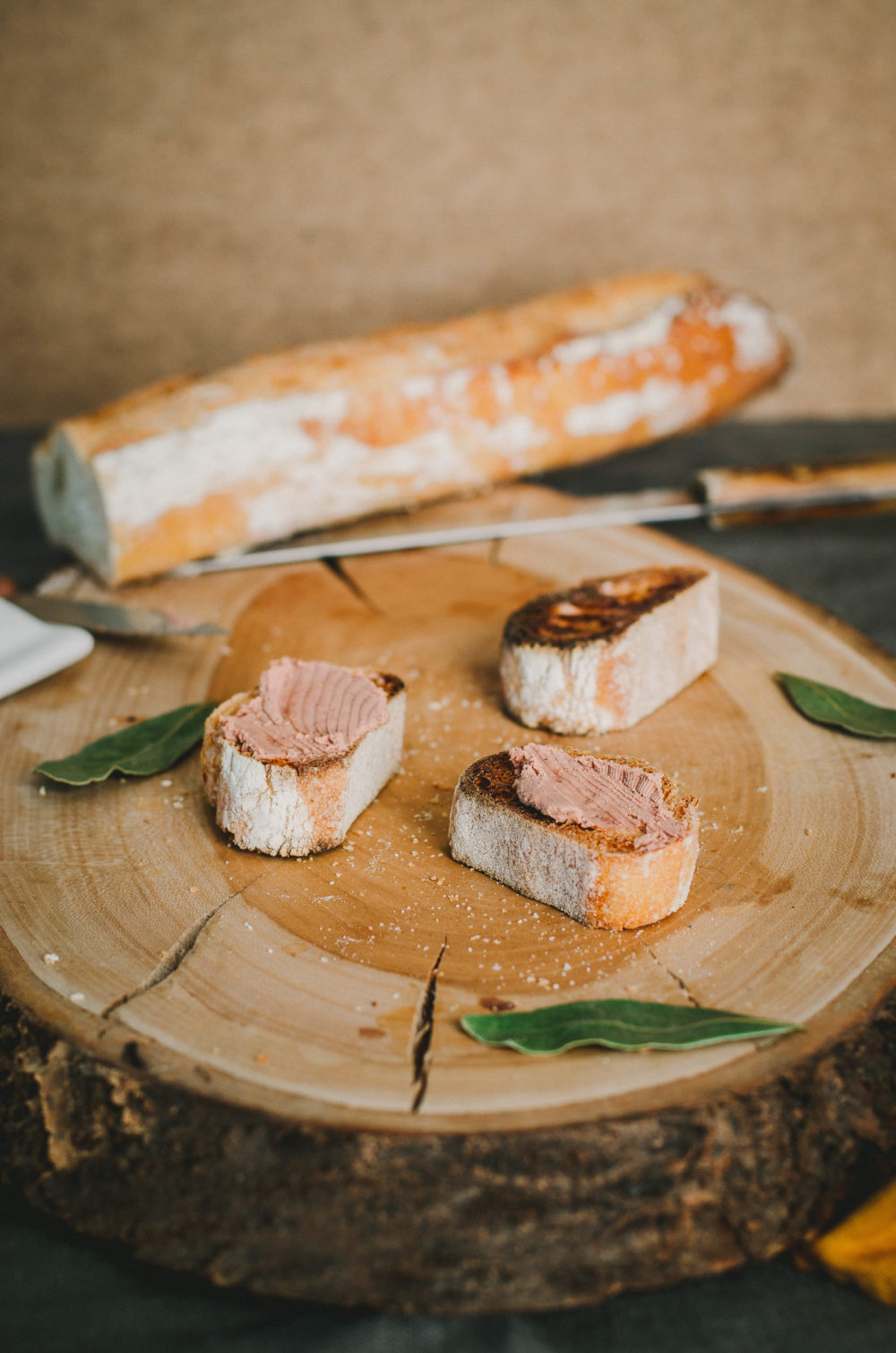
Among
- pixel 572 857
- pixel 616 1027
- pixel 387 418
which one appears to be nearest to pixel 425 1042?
pixel 616 1027

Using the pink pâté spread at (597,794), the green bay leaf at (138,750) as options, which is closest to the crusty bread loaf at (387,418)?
the green bay leaf at (138,750)

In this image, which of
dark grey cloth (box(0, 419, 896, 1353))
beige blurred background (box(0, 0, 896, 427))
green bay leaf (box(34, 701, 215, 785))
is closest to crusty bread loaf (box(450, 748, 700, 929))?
dark grey cloth (box(0, 419, 896, 1353))

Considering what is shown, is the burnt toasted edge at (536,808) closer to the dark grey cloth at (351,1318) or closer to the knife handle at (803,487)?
the dark grey cloth at (351,1318)

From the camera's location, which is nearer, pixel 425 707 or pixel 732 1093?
pixel 732 1093

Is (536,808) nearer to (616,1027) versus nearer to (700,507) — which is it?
(616,1027)

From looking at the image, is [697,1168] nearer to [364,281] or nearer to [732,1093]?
[732,1093]

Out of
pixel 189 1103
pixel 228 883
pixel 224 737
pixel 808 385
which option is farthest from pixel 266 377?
pixel 808 385

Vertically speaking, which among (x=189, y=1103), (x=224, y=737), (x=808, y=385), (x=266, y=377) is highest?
(x=266, y=377)
